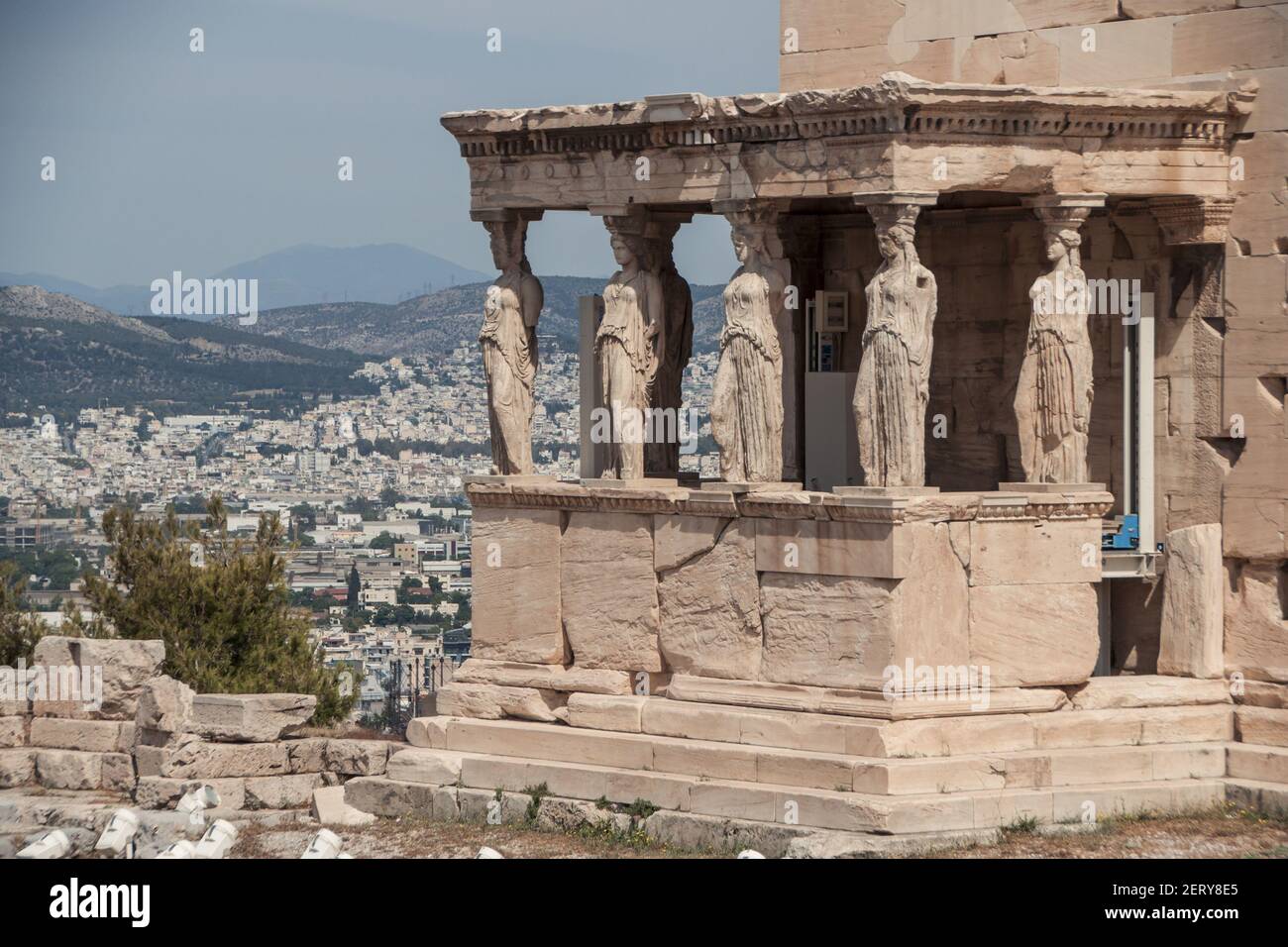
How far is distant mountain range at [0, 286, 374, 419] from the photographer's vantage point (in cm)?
5134

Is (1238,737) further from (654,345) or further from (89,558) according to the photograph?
(89,558)

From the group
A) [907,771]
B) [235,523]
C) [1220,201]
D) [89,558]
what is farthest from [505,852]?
[235,523]

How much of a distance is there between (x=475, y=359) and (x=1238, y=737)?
3835cm

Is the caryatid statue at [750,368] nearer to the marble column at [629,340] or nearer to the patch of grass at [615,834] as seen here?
the marble column at [629,340]

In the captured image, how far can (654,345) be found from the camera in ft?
63.6

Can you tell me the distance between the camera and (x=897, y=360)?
17641 mm

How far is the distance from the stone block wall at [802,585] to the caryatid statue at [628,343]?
41 cm

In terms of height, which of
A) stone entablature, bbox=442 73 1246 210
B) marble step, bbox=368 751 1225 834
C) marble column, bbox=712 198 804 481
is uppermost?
stone entablature, bbox=442 73 1246 210

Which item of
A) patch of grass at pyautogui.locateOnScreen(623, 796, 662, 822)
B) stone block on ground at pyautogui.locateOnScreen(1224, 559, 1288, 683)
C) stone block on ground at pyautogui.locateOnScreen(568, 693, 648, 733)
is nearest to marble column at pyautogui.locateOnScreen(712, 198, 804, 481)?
stone block on ground at pyautogui.locateOnScreen(568, 693, 648, 733)

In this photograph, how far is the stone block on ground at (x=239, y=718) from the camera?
20.4 m

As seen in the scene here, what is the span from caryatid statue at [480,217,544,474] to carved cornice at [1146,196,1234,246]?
4.73 m

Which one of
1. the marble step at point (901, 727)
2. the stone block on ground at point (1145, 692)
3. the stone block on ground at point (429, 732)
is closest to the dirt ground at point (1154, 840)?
the marble step at point (901, 727)

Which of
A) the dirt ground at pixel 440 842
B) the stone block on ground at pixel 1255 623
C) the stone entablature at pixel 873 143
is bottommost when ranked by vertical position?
the dirt ground at pixel 440 842

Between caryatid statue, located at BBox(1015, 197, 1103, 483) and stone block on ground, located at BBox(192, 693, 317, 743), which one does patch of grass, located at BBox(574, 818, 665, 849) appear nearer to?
stone block on ground, located at BBox(192, 693, 317, 743)
